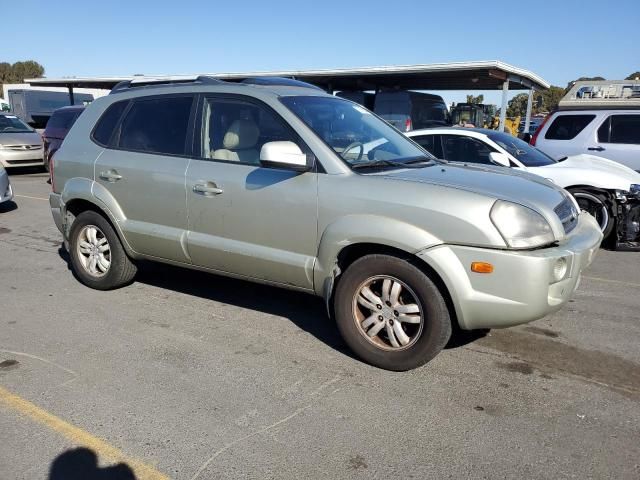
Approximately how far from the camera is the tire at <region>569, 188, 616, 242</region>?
6969 millimetres

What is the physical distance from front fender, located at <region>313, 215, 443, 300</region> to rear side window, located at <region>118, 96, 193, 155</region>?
1.55 metres

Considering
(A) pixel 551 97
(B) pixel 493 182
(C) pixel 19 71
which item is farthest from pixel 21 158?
(C) pixel 19 71

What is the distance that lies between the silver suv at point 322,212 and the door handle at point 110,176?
22 mm

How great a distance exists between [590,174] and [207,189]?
5176mm

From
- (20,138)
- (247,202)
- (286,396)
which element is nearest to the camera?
(286,396)

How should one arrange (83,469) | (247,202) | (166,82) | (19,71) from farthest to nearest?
1. (19,71)
2. (166,82)
3. (247,202)
4. (83,469)

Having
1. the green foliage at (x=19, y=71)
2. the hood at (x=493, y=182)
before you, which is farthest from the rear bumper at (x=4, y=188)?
the green foliage at (x=19, y=71)

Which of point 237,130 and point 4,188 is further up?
point 237,130

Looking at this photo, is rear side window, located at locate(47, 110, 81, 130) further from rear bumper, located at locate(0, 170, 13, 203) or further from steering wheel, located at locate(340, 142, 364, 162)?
steering wheel, located at locate(340, 142, 364, 162)

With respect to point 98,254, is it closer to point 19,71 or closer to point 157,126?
point 157,126

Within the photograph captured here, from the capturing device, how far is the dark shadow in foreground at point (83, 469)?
2.55m

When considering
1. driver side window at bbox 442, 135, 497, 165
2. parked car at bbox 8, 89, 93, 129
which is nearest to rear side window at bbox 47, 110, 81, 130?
driver side window at bbox 442, 135, 497, 165

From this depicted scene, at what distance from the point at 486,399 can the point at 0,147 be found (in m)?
14.8

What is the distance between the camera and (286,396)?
328cm
